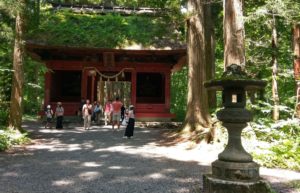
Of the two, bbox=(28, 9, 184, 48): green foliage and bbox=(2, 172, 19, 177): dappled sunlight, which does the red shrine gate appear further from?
bbox=(2, 172, 19, 177): dappled sunlight

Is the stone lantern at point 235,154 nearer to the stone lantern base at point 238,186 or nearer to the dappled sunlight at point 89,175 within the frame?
the stone lantern base at point 238,186

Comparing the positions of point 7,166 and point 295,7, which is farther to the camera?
point 295,7

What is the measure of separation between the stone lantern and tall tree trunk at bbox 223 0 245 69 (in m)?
3.88

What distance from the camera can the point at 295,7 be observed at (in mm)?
14070

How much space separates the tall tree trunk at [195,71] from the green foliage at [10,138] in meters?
6.22

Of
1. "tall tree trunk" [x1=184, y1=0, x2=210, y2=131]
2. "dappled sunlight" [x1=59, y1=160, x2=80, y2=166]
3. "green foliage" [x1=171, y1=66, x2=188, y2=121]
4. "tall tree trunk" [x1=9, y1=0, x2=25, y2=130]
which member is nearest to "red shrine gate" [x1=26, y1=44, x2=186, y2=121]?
"tall tree trunk" [x1=184, y1=0, x2=210, y2=131]

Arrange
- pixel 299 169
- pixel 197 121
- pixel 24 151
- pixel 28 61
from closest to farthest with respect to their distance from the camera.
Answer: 1. pixel 299 169
2. pixel 24 151
3. pixel 197 121
4. pixel 28 61

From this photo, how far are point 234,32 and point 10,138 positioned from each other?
8.42m

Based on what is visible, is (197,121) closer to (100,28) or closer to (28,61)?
(28,61)

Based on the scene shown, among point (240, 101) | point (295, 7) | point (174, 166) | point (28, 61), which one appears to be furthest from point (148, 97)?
point (240, 101)

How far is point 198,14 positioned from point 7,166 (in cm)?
948

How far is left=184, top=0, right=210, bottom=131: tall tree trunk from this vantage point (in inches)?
559

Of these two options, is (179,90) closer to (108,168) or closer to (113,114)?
(113,114)

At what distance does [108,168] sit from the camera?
871 centimetres
